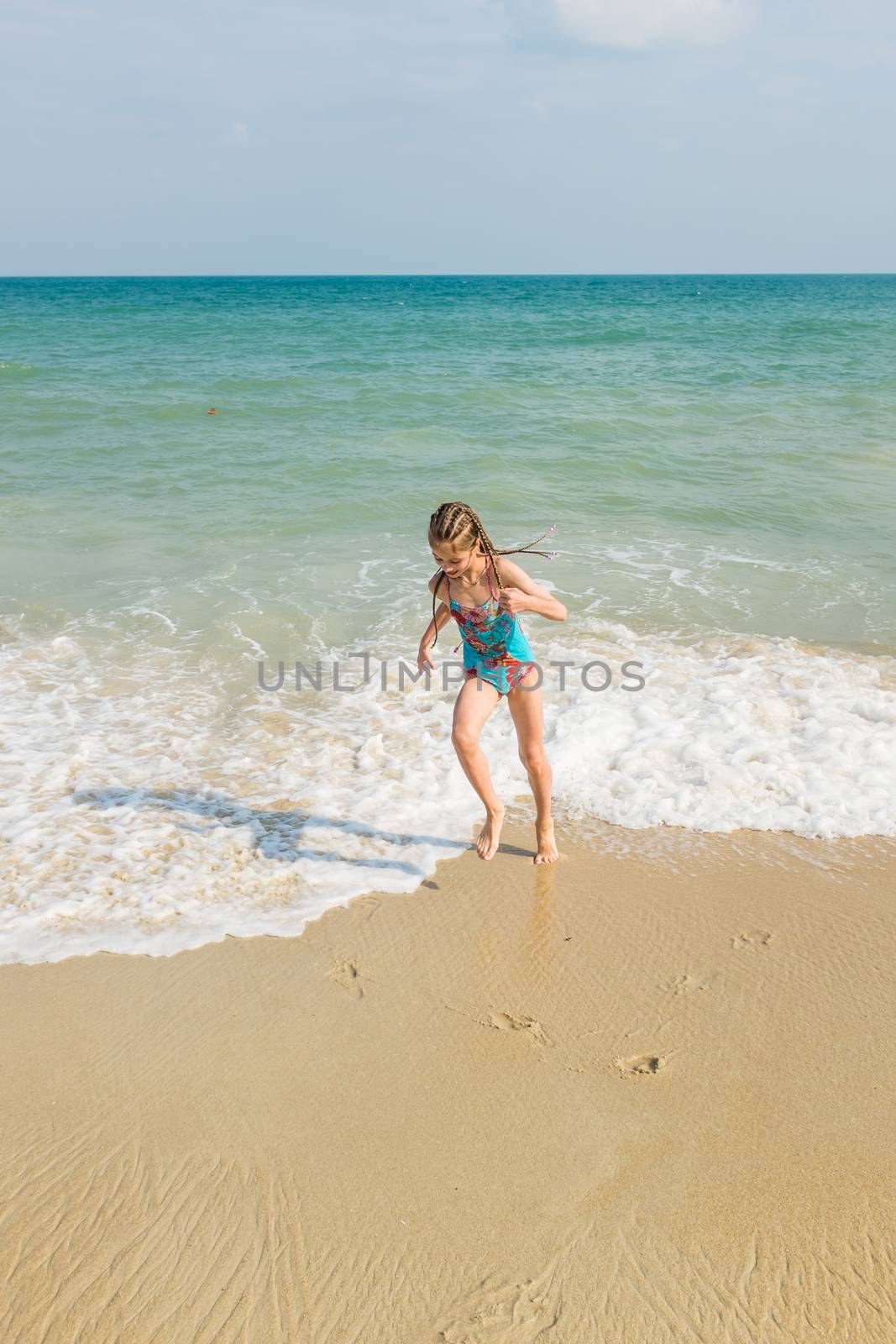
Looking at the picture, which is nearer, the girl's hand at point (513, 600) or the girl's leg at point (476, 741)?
the girl's hand at point (513, 600)

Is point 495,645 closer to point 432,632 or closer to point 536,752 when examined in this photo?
point 432,632

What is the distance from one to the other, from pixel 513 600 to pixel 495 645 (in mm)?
251

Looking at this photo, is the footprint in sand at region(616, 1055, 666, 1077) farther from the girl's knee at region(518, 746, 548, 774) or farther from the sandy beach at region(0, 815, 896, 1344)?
the girl's knee at region(518, 746, 548, 774)

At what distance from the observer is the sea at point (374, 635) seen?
465cm

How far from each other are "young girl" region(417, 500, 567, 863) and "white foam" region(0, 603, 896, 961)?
596mm

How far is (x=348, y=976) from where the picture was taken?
12.1 ft

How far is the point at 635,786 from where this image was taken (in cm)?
507

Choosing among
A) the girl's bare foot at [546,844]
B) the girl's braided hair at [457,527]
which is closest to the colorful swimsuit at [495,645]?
the girl's braided hair at [457,527]

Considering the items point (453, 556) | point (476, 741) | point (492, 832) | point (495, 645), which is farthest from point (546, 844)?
point (453, 556)

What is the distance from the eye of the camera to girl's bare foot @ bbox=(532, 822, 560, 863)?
4.41 metres

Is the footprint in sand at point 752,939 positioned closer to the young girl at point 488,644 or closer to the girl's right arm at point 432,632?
the young girl at point 488,644

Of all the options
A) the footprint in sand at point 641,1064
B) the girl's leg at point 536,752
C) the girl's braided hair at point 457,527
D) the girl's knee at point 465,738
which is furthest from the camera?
the girl's leg at point 536,752

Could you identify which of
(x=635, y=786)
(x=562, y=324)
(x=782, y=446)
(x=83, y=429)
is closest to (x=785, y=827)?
(x=635, y=786)

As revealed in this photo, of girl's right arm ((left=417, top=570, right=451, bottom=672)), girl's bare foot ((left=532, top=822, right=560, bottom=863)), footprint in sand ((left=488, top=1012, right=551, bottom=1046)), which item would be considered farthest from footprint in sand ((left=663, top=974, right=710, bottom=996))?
girl's right arm ((left=417, top=570, right=451, bottom=672))
